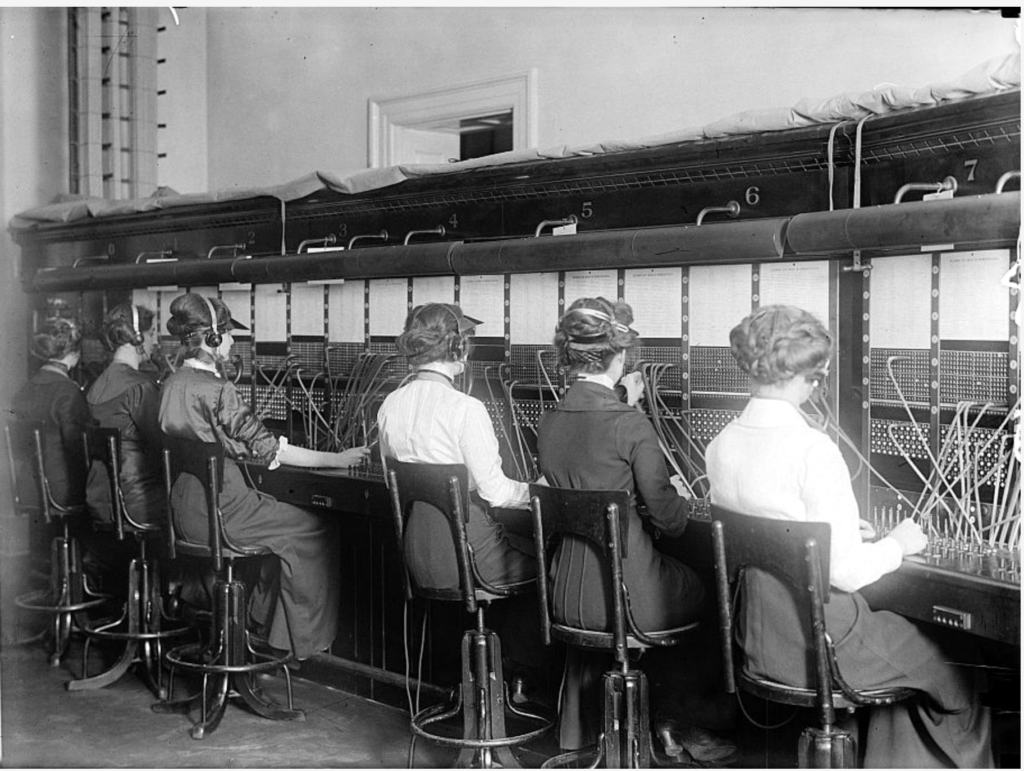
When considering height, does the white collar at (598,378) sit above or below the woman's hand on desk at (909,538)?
above

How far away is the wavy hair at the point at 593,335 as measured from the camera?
3.06m

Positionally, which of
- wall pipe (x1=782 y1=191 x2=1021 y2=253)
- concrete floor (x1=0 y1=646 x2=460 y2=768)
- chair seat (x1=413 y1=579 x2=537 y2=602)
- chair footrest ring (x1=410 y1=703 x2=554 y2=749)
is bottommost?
concrete floor (x1=0 y1=646 x2=460 y2=768)

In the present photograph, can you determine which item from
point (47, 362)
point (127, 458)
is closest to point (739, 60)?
point (127, 458)

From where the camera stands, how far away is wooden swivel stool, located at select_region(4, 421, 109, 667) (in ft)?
15.2

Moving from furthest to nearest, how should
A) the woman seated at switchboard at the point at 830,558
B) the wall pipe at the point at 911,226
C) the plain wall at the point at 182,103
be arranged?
1. the plain wall at the point at 182,103
2. the wall pipe at the point at 911,226
3. the woman seated at switchboard at the point at 830,558

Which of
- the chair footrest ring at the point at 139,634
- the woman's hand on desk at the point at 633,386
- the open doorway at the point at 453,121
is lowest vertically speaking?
the chair footrest ring at the point at 139,634

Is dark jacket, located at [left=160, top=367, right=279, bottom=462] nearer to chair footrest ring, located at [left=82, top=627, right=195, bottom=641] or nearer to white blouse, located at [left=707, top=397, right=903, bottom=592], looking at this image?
chair footrest ring, located at [left=82, top=627, right=195, bottom=641]

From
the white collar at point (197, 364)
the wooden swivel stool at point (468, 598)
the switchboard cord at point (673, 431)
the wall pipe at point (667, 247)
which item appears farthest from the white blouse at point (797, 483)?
the white collar at point (197, 364)

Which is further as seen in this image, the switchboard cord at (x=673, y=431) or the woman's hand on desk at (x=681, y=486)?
the switchboard cord at (x=673, y=431)

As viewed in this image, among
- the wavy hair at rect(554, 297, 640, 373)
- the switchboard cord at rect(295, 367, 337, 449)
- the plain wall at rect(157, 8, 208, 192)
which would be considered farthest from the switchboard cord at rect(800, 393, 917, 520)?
the plain wall at rect(157, 8, 208, 192)

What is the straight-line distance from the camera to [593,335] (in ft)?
10.0

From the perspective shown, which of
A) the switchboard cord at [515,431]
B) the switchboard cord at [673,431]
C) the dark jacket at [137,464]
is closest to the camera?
the switchboard cord at [673,431]

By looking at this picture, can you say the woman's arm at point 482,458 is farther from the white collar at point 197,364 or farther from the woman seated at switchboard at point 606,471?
the white collar at point 197,364

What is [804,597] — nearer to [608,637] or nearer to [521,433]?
[608,637]
